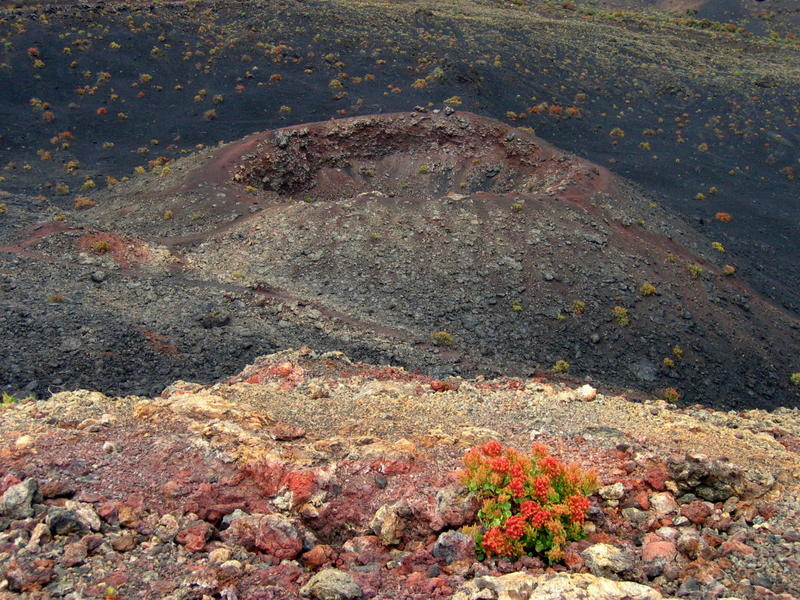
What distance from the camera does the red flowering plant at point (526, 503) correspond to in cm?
661

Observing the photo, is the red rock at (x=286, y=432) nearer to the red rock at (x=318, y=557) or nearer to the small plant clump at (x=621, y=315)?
the red rock at (x=318, y=557)

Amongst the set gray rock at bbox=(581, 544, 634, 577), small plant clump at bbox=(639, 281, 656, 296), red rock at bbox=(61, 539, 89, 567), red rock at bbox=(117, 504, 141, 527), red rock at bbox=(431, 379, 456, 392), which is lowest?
small plant clump at bbox=(639, 281, 656, 296)

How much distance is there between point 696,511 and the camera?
7.36 meters

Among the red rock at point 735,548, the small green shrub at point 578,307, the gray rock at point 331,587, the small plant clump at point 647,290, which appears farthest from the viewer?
the small plant clump at point 647,290

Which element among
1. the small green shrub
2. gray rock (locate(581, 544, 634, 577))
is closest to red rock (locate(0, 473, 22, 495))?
gray rock (locate(581, 544, 634, 577))

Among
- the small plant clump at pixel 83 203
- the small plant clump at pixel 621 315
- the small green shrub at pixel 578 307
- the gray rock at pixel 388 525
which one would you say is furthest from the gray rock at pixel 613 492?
the small plant clump at pixel 83 203

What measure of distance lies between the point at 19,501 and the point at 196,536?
1963 millimetres

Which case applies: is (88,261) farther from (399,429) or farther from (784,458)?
(784,458)

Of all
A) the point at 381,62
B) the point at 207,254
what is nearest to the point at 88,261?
the point at 207,254

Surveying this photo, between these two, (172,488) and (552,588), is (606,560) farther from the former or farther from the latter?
(172,488)

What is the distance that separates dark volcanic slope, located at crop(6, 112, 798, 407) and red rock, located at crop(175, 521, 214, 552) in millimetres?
10132

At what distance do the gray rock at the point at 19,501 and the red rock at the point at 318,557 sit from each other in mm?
3048

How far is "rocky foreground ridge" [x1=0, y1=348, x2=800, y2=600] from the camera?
6105 mm

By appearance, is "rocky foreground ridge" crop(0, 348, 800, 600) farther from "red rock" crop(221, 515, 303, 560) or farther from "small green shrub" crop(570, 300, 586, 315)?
"small green shrub" crop(570, 300, 586, 315)
